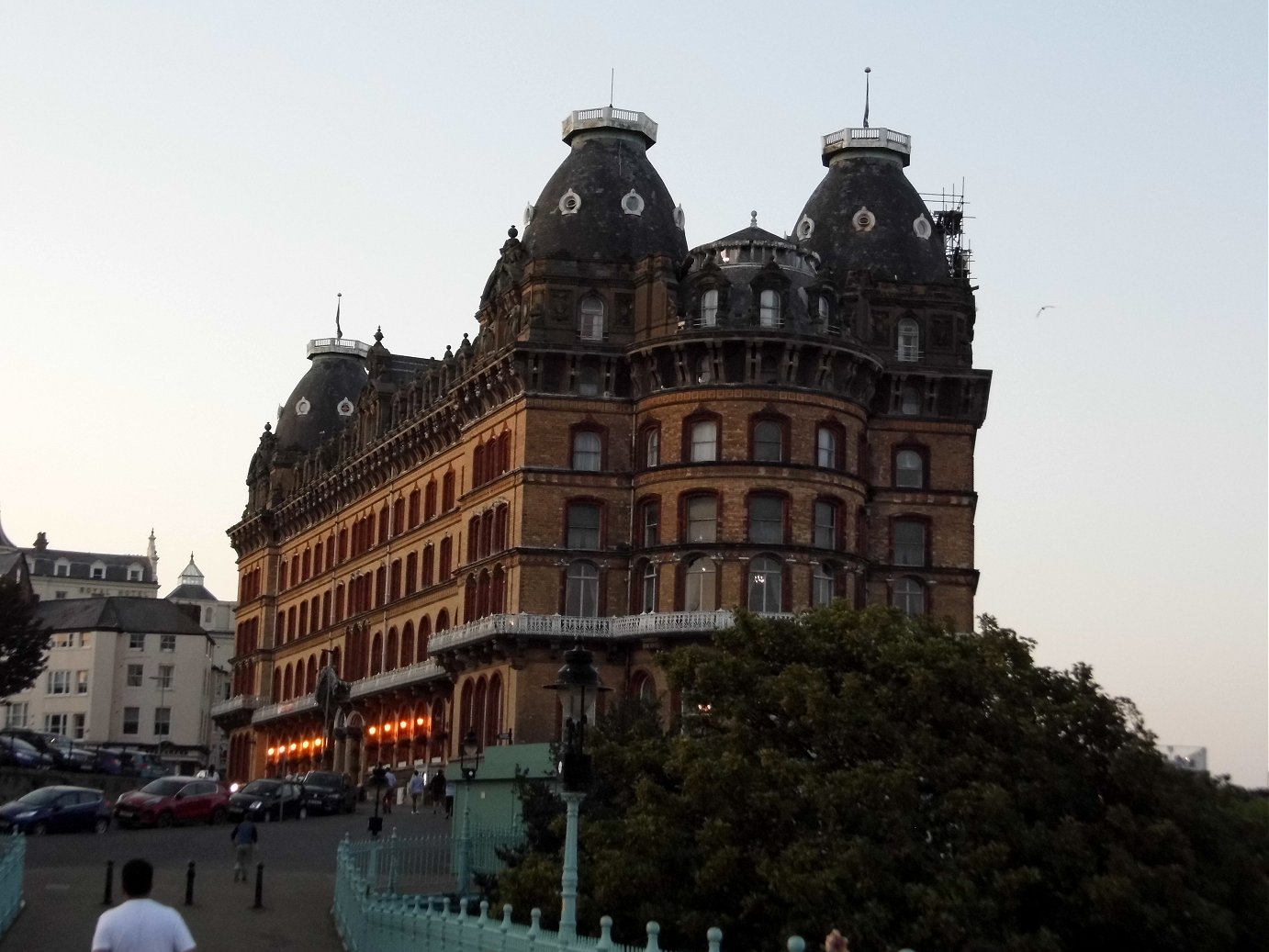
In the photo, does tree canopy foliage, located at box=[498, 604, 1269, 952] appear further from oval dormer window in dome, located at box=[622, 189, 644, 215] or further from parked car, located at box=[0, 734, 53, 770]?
parked car, located at box=[0, 734, 53, 770]

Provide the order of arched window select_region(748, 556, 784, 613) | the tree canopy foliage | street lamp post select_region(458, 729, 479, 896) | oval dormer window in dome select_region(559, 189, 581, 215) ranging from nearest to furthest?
the tree canopy foliage < street lamp post select_region(458, 729, 479, 896) < arched window select_region(748, 556, 784, 613) < oval dormer window in dome select_region(559, 189, 581, 215)

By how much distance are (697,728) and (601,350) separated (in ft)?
107

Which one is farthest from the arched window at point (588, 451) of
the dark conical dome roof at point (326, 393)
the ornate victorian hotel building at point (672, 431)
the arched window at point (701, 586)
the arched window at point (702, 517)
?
the dark conical dome roof at point (326, 393)

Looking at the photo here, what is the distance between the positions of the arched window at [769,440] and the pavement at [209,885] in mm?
15609

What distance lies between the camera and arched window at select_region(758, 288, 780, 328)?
2660 inches

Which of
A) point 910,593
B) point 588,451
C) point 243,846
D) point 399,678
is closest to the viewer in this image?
point 243,846

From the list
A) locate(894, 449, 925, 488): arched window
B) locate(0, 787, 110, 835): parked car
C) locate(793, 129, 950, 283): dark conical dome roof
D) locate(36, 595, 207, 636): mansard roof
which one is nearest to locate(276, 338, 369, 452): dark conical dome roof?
locate(36, 595, 207, 636): mansard roof

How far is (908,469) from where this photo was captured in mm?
72562

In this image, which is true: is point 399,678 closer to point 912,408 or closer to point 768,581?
point 768,581

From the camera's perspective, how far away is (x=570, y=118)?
73562mm

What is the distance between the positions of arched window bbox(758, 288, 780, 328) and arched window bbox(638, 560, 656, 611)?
8729mm

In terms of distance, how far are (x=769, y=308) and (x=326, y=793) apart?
2138cm

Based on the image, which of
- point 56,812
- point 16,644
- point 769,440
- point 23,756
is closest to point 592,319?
point 769,440

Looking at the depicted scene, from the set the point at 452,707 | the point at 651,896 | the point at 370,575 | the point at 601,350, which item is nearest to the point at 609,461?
the point at 601,350
